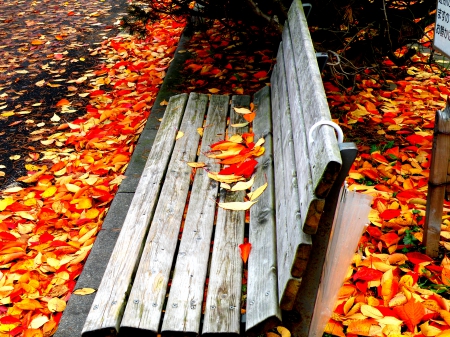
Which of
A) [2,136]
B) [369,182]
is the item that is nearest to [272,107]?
[369,182]

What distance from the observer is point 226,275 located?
1815 mm

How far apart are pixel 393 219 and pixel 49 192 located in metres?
2.17

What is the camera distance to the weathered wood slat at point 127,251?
1.65 meters

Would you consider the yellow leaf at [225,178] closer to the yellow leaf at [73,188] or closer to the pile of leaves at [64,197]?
the pile of leaves at [64,197]

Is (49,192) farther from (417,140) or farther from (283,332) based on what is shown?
(417,140)

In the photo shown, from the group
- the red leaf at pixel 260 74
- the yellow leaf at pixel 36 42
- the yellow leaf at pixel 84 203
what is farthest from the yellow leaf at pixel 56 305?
the yellow leaf at pixel 36 42

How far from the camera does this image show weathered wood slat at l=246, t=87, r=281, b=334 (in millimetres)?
1576

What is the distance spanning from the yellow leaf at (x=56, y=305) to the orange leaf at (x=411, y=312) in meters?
1.53

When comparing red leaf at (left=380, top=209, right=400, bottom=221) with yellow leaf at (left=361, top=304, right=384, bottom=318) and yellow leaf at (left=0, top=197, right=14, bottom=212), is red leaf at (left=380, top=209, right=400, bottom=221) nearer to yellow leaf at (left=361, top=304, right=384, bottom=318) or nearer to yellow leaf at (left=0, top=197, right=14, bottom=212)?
yellow leaf at (left=361, top=304, right=384, bottom=318)

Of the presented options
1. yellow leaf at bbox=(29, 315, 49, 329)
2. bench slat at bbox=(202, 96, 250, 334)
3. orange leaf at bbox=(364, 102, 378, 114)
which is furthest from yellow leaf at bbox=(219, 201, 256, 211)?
orange leaf at bbox=(364, 102, 378, 114)

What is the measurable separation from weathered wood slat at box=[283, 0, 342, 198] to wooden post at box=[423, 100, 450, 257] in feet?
1.93

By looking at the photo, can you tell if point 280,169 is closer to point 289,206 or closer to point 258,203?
point 258,203

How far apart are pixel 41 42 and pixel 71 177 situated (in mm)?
3639

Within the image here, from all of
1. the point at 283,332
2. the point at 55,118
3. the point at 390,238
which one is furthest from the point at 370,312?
the point at 55,118
